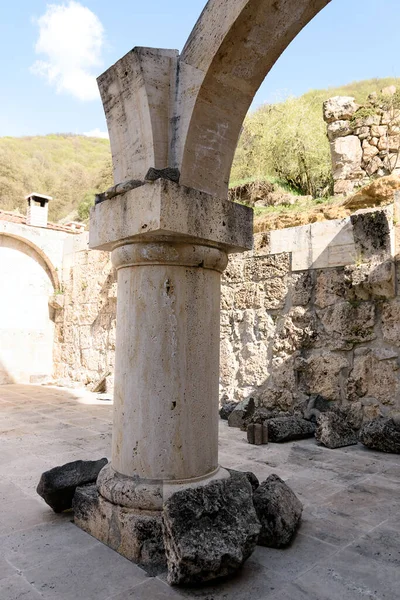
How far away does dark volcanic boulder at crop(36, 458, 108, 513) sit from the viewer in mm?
2545

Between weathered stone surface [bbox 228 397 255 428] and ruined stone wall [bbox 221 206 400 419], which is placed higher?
ruined stone wall [bbox 221 206 400 419]

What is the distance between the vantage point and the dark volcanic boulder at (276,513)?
83.6 inches

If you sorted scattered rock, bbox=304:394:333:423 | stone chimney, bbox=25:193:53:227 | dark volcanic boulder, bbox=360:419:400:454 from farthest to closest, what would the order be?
1. stone chimney, bbox=25:193:53:227
2. scattered rock, bbox=304:394:333:423
3. dark volcanic boulder, bbox=360:419:400:454

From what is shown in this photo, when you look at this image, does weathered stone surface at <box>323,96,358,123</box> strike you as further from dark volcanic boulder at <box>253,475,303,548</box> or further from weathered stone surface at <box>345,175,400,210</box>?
dark volcanic boulder at <box>253,475,303,548</box>

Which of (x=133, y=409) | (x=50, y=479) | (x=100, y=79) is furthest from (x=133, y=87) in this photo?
(x=50, y=479)

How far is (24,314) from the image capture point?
360 inches

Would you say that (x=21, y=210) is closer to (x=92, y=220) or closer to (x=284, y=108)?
(x=284, y=108)

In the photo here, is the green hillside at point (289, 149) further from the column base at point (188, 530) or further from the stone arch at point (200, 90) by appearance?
the column base at point (188, 530)

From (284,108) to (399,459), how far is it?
10.6 meters

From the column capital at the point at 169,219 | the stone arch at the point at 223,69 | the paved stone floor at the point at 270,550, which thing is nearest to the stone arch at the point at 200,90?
the stone arch at the point at 223,69

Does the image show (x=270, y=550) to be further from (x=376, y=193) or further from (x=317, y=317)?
(x=376, y=193)

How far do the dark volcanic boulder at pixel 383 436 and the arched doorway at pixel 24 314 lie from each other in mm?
6838

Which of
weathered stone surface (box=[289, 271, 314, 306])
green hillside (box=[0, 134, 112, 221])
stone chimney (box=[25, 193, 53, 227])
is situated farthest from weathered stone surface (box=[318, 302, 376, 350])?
green hillside (box=[0, 134, 112, 221])

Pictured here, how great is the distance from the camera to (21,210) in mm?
28641
